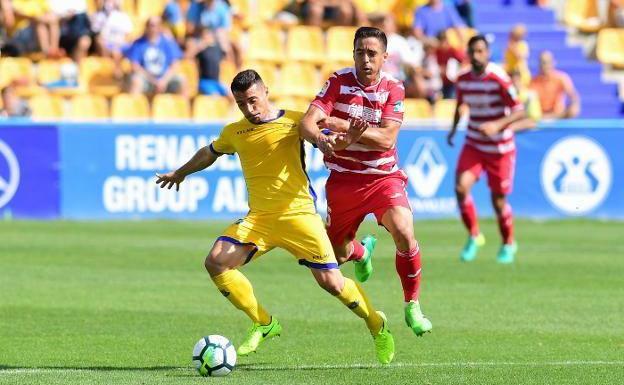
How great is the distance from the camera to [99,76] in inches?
929

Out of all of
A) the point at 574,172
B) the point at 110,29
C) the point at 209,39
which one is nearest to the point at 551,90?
the point at 574,172

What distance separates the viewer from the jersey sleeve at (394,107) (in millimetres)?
9344

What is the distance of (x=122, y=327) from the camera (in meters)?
10.6

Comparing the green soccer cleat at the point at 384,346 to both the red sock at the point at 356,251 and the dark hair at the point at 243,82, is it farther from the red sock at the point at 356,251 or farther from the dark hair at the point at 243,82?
the dark hair at the point at 243,82

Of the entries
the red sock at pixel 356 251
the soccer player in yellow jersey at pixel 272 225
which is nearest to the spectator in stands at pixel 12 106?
the red sock at pixel 356 251

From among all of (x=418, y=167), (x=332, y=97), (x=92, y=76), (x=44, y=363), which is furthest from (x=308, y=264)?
(x=92, y=76)

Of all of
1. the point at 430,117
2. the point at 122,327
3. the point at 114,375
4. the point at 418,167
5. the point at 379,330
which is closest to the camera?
the point at 114,375

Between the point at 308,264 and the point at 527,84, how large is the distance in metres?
16.9

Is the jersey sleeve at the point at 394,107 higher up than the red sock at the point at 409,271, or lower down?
higher up

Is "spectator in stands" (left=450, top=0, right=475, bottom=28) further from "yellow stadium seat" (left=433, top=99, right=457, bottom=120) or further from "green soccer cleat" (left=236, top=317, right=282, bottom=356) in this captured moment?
"green soccer cleat" (left=236, top=317, right=282, bottom=356)

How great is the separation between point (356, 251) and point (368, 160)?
3.00ft

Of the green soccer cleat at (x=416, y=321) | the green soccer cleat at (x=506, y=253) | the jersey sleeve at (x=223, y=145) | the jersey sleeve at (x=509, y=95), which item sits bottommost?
the green soccer cleat at (x=506, y=253)

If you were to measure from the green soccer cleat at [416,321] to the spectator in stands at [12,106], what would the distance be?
13283mm

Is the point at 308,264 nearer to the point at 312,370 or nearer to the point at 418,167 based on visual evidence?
the point at 312,370
